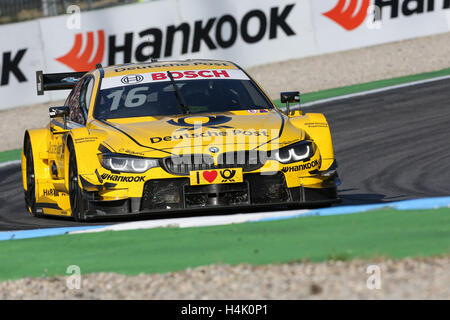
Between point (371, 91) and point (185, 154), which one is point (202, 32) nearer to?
point (371, 91)

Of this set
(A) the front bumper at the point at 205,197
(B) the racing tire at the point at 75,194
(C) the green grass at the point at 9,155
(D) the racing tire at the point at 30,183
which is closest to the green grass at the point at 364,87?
(C) the green grass at the point at 9,155

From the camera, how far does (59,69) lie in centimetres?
1981

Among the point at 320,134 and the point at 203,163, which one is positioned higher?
the point at 320,134

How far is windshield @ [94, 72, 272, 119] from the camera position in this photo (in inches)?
354

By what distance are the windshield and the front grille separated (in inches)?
44.0

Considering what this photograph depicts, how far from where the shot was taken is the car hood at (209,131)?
796 centimetres

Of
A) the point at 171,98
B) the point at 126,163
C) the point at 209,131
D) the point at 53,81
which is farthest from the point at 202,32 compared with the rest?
the point at 126,163

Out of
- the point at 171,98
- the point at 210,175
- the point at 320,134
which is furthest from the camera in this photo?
the point at 171,98

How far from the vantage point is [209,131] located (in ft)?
26.6

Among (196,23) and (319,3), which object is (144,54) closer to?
(196,23)

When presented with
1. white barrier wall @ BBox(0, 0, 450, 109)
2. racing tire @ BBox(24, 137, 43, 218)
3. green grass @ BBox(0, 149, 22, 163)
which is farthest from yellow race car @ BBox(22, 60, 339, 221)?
white barrier wall @ BBox(0, 0, 450, 109)

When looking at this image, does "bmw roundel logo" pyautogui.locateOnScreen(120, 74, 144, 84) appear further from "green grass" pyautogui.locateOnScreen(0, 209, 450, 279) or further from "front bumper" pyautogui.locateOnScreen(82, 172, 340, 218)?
"green grass" pyautogui.locateOnScreen(0, 209, 450, 279)

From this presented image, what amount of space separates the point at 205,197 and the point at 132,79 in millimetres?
1898
